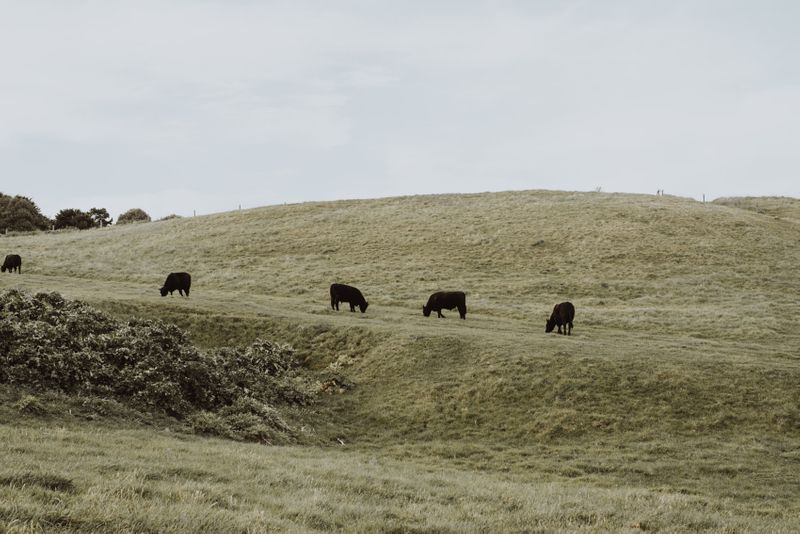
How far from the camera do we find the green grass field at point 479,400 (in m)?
9.13

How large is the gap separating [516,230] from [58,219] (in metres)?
82.9

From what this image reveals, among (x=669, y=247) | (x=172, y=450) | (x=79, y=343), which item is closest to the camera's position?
(x=172, y=450)

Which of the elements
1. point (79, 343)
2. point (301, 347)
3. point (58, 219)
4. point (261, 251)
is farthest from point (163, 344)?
point (58, 219)

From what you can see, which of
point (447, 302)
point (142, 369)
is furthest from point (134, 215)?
point (142, 369)

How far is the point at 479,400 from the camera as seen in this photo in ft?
70.5

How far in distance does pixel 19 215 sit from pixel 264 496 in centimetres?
10800

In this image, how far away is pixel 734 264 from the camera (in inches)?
1924

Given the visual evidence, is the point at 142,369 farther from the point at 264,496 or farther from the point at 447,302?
the point at 447,302

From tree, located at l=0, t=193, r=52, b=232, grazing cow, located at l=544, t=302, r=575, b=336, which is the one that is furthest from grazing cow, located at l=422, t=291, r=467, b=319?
tree, located at l=0, t=193, r=52, b=232

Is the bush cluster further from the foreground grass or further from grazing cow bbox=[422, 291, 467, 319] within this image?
grazing cow bbox=[422, 291, 467, 319]

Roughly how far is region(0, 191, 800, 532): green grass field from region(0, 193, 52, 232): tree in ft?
165

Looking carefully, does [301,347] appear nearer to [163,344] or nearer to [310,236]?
[163,344]

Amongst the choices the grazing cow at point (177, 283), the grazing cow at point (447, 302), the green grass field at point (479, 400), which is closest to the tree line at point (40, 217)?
the green grass field at point (479, 400)

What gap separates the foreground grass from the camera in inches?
281
